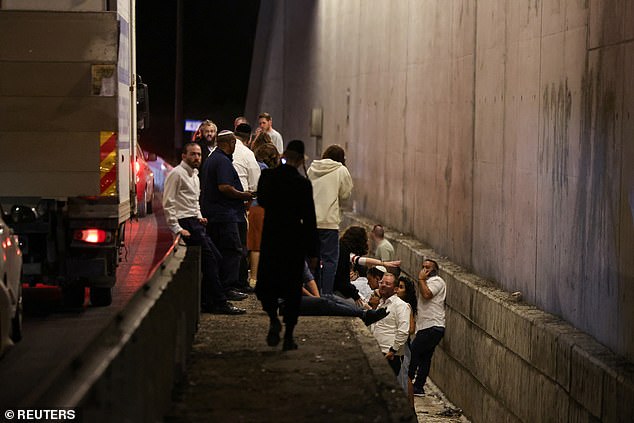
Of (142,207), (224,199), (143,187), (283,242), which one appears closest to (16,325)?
(224,199)

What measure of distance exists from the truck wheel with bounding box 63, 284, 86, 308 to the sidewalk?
244 cm

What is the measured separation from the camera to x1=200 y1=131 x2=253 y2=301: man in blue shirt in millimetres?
12359

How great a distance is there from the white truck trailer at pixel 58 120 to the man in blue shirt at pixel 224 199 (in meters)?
1.25

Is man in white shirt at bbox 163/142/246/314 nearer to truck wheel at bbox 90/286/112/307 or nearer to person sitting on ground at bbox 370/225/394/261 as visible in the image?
truck wheel at bbox 90/286/112/307

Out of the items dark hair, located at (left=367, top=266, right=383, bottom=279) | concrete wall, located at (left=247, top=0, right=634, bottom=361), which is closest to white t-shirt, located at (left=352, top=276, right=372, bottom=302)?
dark hair, located at (left=367, top=266, right=383, bottom=279)

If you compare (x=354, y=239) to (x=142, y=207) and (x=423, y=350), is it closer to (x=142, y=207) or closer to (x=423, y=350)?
(x=423, y=350)

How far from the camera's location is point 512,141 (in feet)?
43.0

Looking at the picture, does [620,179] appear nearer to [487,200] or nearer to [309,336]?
[309,336]

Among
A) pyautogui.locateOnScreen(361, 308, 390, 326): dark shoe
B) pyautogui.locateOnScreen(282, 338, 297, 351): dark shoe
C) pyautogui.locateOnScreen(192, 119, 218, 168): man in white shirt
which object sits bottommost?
pyautogui.locateOnScreen(361, 308, 390, 326): dark shoe

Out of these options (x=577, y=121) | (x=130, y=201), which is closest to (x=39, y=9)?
(x=130, y=201)

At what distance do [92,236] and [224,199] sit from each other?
1744 millimetres

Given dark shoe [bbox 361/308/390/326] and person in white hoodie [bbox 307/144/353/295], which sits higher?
person in white hoodie [bbox 307/144/353/295]

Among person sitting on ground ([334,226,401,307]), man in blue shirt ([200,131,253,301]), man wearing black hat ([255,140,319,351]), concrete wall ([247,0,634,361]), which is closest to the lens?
man wearing black hat ([255,140,319,351])

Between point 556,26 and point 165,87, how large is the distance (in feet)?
99.5
